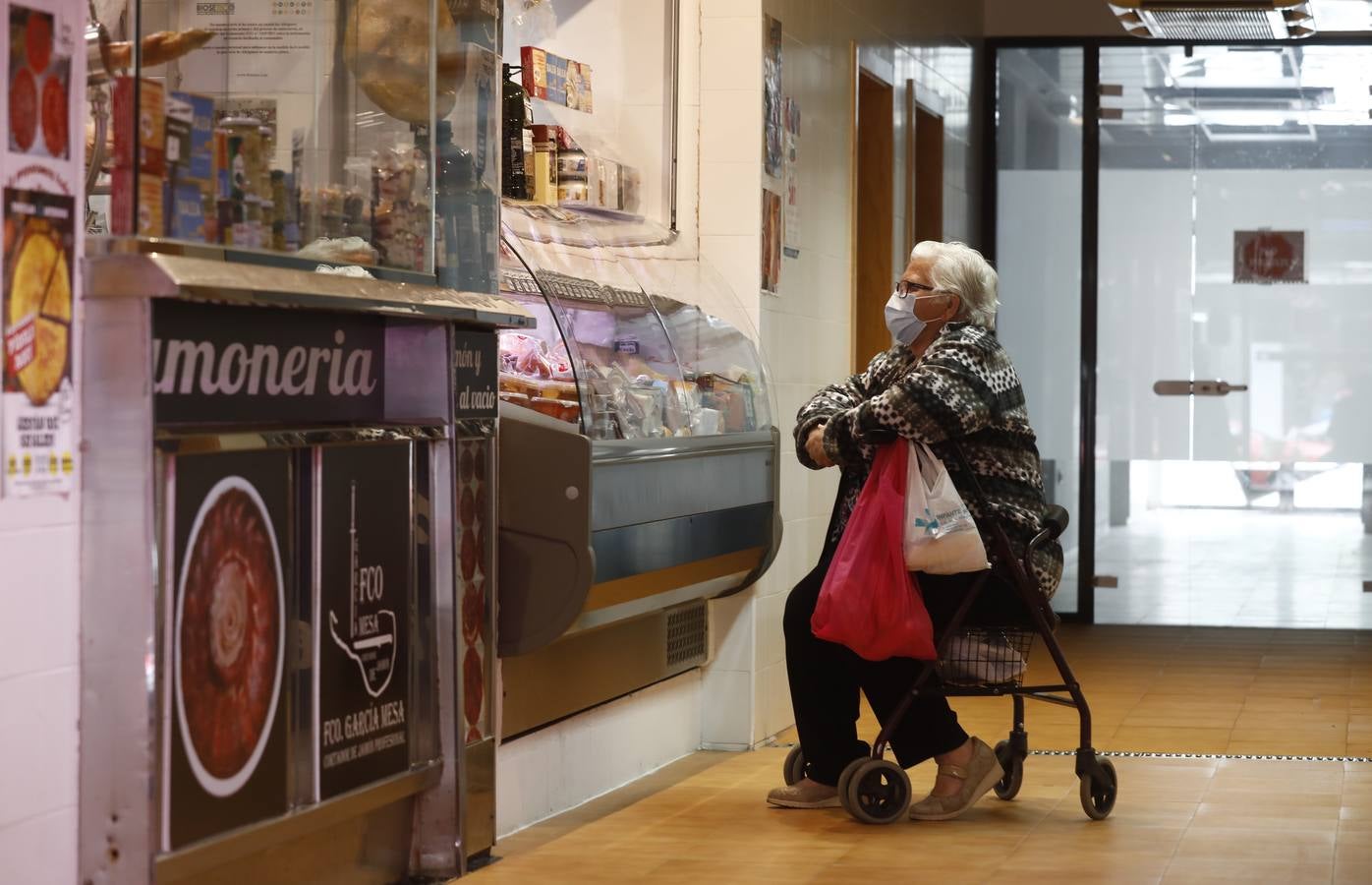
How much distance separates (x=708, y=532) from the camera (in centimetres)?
497

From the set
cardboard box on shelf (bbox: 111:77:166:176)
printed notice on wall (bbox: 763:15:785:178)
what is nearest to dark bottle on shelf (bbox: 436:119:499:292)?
cardboard box on shelf (bbox: 111:77:166:176)

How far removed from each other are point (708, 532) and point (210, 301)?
2131 millimetres

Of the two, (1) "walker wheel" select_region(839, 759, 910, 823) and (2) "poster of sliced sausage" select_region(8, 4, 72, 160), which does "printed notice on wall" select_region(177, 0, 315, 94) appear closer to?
(2) "poster of sliced sausage" select_region(8, 4, 72, 160)

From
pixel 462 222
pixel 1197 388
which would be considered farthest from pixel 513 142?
pixel 1197 388

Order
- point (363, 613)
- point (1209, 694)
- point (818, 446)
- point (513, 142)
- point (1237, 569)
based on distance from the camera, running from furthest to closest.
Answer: point (1237, 569) → point (1209, 694) → point (513, 142) → point (818, 446) → point (363, 613)

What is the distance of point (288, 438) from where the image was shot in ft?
10.7

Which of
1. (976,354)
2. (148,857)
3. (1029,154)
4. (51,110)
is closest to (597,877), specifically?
(148,857)

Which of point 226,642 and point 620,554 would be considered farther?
point 620,554

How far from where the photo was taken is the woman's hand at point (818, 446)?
460 cm

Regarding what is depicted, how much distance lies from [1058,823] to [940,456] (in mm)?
930

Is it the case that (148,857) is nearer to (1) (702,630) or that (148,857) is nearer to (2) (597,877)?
(2) (597,877)

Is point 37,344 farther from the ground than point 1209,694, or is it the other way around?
point 37,344

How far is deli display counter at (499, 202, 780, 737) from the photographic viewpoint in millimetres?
4145

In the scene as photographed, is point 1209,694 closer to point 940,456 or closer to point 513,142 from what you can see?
point 940,456
